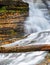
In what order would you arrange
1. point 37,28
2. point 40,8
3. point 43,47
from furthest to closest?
point 40,8 < point 37,28 < point 43,47

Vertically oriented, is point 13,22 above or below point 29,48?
below

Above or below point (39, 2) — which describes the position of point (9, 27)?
below

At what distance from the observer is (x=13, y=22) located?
17.6 ft

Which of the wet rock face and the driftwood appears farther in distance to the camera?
the wet rock face

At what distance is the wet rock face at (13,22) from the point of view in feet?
17.4

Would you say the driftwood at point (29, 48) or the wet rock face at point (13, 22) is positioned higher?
the driftwood at point (29, 48)

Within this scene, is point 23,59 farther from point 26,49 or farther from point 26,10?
point 26,10

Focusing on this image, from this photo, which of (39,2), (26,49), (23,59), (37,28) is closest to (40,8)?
(39,2)

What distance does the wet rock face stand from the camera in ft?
17.4

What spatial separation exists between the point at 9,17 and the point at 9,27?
0.24m

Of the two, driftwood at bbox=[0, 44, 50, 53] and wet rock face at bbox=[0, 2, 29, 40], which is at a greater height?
driftwood at bbox=[0, 44, 50, 53]

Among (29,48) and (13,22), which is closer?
(29,48)

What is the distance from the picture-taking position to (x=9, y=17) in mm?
5402

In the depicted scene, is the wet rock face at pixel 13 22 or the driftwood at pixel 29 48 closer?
the driftwood at pixel 29 48
